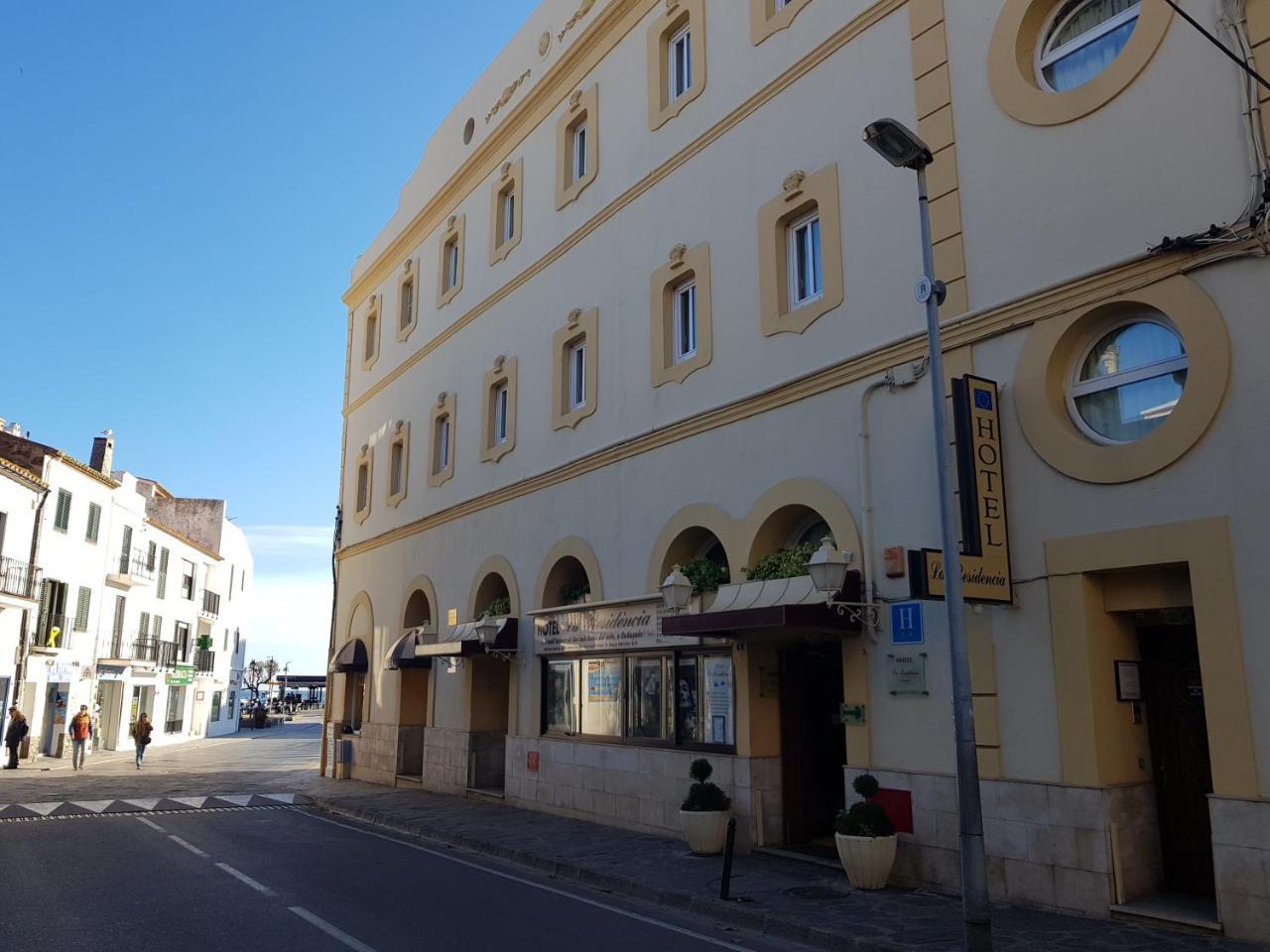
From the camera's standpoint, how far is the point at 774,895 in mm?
10414

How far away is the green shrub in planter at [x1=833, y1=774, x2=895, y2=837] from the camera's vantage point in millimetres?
10471

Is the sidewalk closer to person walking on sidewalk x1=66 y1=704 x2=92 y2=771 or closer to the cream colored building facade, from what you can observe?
the cream colored building facade

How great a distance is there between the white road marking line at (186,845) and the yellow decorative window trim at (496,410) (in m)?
9.02

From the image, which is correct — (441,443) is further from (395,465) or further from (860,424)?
(860,424)

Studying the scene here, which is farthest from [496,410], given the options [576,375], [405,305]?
[405,305]

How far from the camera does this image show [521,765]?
60.6 ft

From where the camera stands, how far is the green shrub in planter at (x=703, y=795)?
12.9 meters

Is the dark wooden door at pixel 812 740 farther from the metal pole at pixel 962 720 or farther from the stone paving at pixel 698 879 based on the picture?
the metal pole at pixel 962 720

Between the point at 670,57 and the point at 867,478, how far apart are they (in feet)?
29.4

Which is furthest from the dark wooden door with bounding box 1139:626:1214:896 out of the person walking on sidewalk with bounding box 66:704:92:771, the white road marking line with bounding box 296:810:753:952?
the person walking on sidewalk with bounding box 66:704:92:771

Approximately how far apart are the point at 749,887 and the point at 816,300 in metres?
7.04

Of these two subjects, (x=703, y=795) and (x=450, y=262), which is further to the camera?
(x=450, y=262)

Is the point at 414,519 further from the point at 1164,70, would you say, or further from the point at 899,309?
the point at 1164,70

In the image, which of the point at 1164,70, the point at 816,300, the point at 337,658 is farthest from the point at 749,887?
the point at 337,658
